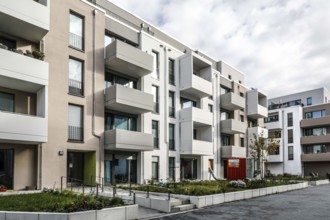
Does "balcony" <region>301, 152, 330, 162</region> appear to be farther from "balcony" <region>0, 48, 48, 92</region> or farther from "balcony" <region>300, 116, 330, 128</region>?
"balcony" <region>0, 48, 48, 92</region>

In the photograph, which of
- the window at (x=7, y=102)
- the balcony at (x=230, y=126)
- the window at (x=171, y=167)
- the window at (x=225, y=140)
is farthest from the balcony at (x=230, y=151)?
the window at (x=7, y=102)

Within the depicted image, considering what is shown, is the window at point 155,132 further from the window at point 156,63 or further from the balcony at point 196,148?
the window at point 156,63

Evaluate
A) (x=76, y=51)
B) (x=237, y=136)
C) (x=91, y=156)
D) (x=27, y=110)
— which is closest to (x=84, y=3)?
(x=76, y=51)

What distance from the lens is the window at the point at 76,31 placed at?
72.1ft

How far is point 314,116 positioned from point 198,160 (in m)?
32.2

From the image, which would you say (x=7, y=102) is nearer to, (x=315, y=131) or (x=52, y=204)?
(x=52, y=204)

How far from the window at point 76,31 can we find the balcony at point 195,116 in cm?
1205

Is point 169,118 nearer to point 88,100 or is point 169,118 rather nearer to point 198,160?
point 198,160

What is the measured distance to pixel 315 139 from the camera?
52875mm

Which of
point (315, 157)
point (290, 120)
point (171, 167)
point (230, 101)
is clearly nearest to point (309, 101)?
point (290, 120)

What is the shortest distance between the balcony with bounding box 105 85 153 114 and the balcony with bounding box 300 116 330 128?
124 feet

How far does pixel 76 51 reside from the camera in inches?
861

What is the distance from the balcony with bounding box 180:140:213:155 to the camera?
2996cm

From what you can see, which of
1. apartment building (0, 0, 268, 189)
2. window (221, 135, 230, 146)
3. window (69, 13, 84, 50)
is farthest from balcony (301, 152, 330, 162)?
window (69, 13, 84, 50)
